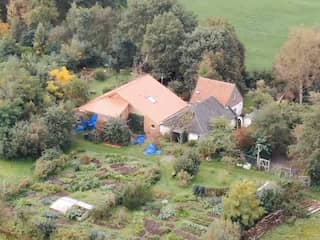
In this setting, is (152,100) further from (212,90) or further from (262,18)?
(262,18)

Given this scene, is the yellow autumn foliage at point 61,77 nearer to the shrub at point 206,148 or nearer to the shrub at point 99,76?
Result: the shrub at point 99,76

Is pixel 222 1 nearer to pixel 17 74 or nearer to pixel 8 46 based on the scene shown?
pixel 8 46

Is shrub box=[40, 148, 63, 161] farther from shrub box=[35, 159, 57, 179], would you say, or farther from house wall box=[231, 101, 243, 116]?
house wall box=[231, 101, 243, 116]

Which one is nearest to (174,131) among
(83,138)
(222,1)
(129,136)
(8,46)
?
(129,136)

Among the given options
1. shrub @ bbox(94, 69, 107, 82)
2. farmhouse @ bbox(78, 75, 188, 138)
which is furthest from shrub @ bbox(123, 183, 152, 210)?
shrub @ bbox(94, 69, 107, 82)

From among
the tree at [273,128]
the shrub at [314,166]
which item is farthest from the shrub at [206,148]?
the shrub at [314,166]

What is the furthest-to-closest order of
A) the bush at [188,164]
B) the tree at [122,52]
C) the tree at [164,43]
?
the tree at [122,52], the tree at [164,43], the bush at [188,164]
